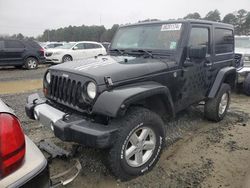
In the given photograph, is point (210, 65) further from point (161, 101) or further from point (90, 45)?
point (90, 45)

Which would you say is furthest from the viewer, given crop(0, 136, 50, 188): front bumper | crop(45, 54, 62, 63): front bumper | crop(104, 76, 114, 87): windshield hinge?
crop(45, 54, 62, 63): front bumper

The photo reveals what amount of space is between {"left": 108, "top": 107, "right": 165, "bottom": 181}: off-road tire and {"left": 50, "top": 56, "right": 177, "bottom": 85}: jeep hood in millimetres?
440

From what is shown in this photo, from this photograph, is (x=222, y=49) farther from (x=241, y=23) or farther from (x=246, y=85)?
(x=241, y=23)

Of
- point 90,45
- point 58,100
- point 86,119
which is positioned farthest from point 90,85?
point 90,45

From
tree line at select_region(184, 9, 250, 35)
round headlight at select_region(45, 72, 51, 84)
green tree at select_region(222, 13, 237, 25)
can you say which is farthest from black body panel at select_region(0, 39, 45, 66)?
green tree at select_region(222, 13, 237, 25)

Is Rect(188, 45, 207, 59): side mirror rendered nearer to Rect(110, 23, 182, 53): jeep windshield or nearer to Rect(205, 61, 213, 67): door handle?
Rect(110, 23, 182, 53): jeep windshield

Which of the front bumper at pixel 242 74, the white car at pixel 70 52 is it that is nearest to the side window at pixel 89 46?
the white car at pixel 70 52

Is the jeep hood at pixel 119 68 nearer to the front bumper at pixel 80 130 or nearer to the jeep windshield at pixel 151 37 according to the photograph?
the jeep windshield at pixel 151 37

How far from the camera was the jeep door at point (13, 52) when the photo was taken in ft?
44.7

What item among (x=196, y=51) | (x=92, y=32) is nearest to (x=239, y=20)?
(x=92, y=32)

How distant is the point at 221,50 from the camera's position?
507 cm

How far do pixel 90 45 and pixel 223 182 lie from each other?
1533 cm

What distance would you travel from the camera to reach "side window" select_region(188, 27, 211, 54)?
13.6 feet

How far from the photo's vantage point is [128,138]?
113 inches
